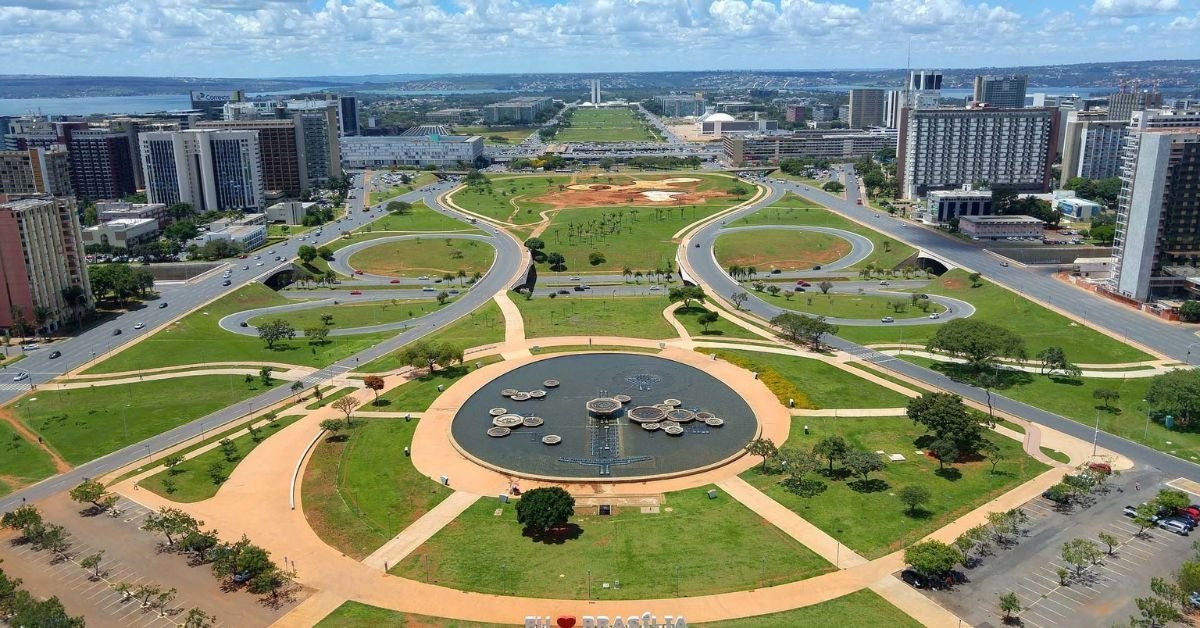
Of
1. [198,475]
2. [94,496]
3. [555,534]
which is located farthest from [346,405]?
[555,534]

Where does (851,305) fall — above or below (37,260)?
below

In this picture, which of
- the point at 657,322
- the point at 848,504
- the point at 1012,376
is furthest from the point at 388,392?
the point at 1012,376

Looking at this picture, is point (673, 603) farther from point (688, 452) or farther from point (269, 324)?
point (269, 324)

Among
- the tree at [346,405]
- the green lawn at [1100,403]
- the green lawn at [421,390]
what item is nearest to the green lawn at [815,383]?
the green lawn at [1100,403]

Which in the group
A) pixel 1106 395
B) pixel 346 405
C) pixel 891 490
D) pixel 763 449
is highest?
pixel 346 405

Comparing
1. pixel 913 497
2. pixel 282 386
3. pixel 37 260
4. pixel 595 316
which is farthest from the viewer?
pixel 595 316

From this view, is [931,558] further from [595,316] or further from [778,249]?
[778,249]

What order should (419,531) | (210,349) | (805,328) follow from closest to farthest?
(419,531), (805,328), (210,349)

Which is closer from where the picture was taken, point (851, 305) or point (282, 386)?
point (282, 386)
